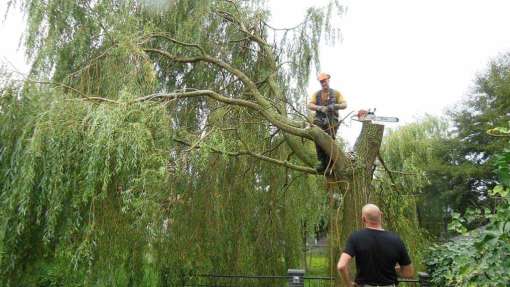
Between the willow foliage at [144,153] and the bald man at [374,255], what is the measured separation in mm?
1449

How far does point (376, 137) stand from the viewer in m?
4.45

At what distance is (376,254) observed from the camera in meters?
2.54

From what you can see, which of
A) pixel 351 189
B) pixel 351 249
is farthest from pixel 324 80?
pixel 351 249

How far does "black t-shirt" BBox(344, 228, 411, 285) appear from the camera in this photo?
2.53 meters

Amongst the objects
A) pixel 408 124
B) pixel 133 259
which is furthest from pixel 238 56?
pixel 408 124

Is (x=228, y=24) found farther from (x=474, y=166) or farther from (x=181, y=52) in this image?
(x=474, y=166)

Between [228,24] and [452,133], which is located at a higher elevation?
[452,133]

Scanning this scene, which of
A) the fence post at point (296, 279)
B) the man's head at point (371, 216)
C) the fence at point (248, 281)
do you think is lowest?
the fence at point (248, 281)

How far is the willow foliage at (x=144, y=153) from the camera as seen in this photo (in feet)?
Result: 10.5

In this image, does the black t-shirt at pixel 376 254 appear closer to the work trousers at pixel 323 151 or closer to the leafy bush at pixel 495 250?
the leafy bush at pixel 495 250

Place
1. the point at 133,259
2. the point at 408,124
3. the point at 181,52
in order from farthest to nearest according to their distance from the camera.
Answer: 1. the point at 408,124
2. the point at 181,52
3. the point at 133,259

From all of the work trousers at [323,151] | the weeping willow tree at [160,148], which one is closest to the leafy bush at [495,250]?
the weeping willow tree at [160,148]

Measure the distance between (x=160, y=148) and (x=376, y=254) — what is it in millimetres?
1822

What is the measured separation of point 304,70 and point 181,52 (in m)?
1.64
